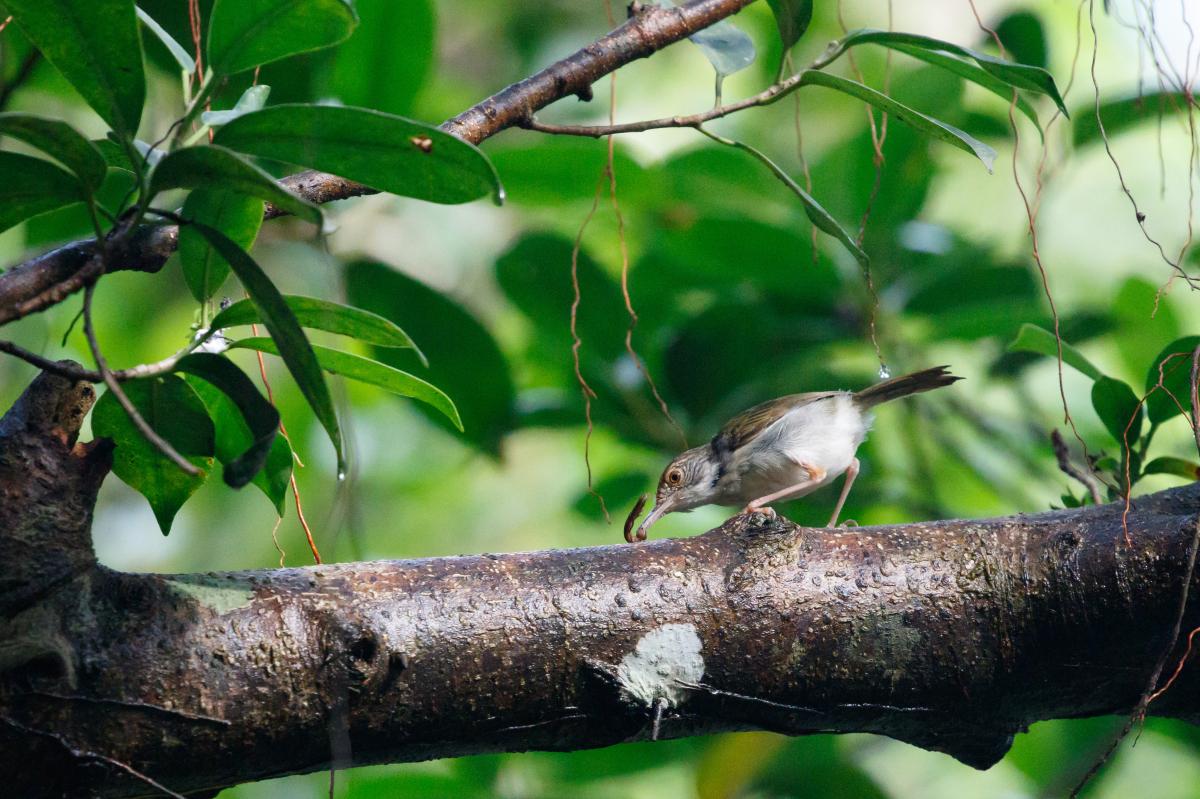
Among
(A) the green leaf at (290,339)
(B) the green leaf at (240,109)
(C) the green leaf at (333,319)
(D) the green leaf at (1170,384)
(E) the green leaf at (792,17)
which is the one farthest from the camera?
(D) the green leaf at (1170,384)

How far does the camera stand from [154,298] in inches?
222

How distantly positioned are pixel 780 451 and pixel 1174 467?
53.4 inches

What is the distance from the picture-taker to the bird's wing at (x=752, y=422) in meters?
3.63

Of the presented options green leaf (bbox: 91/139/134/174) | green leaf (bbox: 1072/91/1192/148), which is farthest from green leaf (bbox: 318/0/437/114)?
green leaf (bbox: 1072/91/1192/148)

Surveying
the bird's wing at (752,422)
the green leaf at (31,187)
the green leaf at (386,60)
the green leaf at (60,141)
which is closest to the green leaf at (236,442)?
the green leaf at (31,187)

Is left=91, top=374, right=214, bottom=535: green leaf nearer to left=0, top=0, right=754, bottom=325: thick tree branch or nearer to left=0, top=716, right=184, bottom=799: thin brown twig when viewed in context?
left=0, top=0, right=754, bottom=325: thick tree branch

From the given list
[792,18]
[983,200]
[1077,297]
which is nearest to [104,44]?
[792,18]

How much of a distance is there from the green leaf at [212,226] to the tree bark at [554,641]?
0.26 m

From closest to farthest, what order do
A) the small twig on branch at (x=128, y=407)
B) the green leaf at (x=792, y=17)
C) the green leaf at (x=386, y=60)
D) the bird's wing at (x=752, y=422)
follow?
the small twig on branch at (x=128, y=407) → the green leaf at (x=792, y=17) → the green leaf at (x=386, y=60) → the bird's wing at (x=752, y=422)

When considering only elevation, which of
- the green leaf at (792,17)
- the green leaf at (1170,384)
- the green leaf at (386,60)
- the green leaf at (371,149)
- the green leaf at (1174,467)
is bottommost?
the green leaf at (1174,467)

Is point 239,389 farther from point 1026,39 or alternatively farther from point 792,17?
point 1026,39

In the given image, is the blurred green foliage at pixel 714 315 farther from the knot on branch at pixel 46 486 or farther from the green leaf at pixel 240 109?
the knot on branch at pixel 46 486

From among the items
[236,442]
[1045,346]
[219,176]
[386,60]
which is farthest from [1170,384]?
[386,60]

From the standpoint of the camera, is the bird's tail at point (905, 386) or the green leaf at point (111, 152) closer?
the green leaf at point (111, 152)
